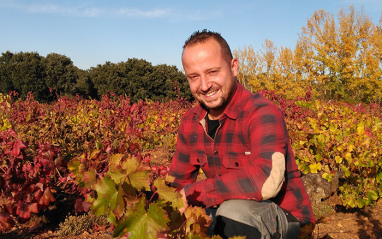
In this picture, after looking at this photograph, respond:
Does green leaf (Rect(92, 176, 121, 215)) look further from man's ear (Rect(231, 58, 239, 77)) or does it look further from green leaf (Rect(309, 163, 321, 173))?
green leaf (Rect(309, 163, 321, 173))

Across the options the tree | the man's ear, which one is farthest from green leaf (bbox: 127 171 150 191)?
the tree

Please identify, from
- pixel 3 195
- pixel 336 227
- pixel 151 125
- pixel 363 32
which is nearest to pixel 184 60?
pixel 3 195

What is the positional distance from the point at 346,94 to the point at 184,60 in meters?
27.0

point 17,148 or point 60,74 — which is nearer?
point 17,148

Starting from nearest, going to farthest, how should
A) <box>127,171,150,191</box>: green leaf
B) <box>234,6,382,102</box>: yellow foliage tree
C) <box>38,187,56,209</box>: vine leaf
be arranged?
<box>127,171,150,191</box>: green leaf
<box>38,187,56,209</box>: vine leaf
<box>234,6,382,102</box>: yellow foliage tree

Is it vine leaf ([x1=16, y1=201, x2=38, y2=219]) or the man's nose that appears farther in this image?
vine leaf ([x1=16, y1=201, x2=38, y2=219])

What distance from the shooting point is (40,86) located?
38.3 m

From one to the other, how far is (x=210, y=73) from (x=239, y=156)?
1.65ft

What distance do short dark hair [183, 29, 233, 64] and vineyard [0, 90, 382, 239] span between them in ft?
2.45

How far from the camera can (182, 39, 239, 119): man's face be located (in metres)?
1.98

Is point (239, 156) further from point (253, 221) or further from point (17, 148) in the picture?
point (17, 148)

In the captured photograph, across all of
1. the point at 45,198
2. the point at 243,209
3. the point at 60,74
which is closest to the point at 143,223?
the point at 243,209

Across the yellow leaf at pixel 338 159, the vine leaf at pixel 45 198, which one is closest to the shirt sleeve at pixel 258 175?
the vine leaf at pixel 45 198

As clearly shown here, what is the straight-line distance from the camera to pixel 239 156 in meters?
2.02
